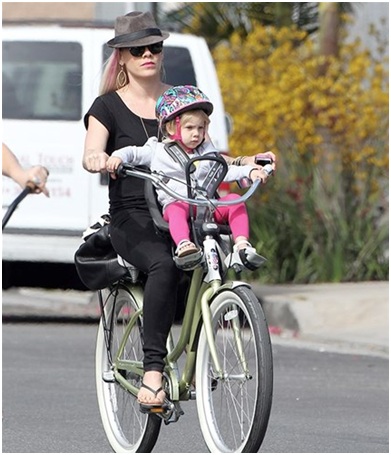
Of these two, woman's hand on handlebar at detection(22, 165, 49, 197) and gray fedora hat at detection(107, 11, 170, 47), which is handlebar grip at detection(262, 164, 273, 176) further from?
woman's hand on handlebar at detection(22, 165, 49, 197)

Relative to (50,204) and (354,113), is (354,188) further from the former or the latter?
(50,204)

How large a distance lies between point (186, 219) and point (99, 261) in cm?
65

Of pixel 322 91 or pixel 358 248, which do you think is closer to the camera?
pixel 358 248

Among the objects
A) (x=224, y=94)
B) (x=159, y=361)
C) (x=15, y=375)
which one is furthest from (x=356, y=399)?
(x=224, y=94)

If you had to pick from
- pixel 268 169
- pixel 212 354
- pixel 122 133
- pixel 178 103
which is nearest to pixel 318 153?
pixel 122 133

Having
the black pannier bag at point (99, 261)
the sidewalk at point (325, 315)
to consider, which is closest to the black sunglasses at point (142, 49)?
the black pannier bag at point (99, 261)

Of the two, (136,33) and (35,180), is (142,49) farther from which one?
(35,180)

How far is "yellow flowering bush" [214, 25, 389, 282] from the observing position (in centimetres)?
1517

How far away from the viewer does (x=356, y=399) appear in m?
9.15

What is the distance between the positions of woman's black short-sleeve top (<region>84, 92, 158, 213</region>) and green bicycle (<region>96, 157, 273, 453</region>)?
17 cm

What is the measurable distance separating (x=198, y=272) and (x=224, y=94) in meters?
10.8

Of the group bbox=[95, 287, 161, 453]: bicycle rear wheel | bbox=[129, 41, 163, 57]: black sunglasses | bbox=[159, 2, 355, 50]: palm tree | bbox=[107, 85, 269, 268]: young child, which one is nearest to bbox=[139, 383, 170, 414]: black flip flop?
bbox=[95, 287, 161, 453]: bicycle rear wheel

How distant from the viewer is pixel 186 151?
6492 mm

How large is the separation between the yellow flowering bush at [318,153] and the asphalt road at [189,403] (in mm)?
3463
